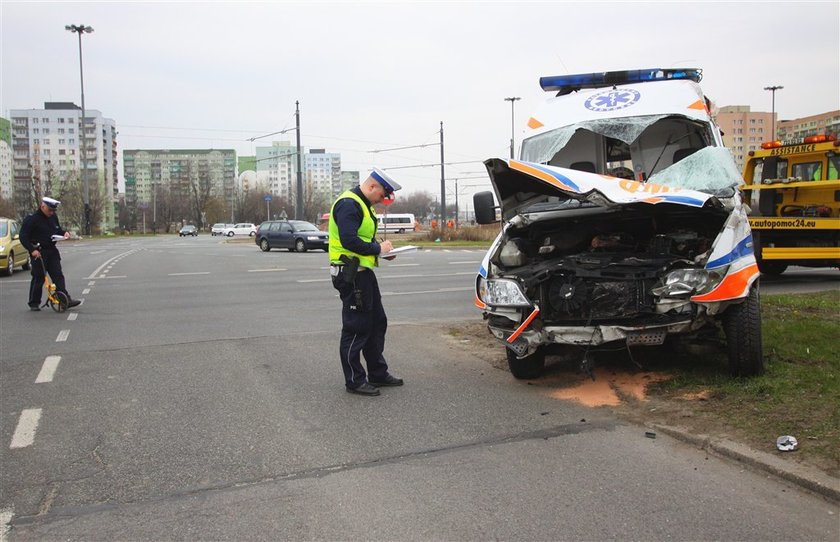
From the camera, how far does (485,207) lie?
6.42 meters

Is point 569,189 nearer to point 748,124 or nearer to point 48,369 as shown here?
point 48,369

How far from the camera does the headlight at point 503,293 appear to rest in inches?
205

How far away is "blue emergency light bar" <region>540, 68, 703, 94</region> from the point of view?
761 cm

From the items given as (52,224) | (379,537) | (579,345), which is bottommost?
(379,537)

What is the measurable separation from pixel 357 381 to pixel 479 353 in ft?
6.40

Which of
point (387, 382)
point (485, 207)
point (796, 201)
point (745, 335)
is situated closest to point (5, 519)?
point (387, 382)

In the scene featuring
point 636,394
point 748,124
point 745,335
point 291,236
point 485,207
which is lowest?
point 636,394

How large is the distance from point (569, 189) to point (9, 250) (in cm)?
1756

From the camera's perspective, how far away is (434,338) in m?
8.22

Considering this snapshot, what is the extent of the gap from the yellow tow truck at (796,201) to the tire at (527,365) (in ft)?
23.2

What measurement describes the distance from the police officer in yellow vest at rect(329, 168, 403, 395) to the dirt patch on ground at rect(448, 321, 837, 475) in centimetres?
144

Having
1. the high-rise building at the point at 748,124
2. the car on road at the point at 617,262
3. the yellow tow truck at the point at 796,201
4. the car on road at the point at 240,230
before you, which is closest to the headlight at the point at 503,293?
the car on road at the point at 617,262

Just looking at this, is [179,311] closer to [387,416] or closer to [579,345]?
[387,416]

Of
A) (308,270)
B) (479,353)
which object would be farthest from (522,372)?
(308,270)
